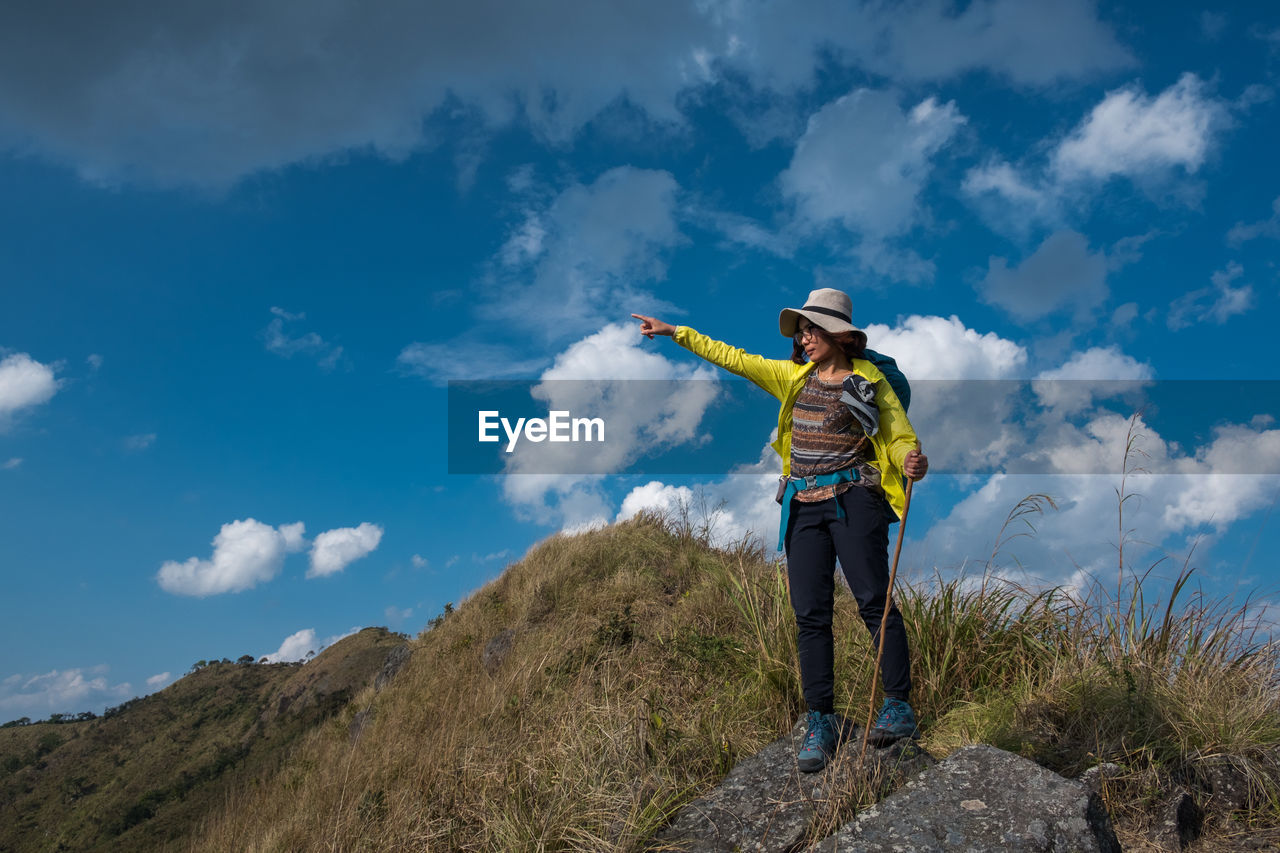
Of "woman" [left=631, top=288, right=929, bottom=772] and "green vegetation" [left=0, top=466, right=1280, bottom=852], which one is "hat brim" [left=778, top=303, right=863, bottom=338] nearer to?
"woman" [left=631, top=288, right=929, bottom=772]

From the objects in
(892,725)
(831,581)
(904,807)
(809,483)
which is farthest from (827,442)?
(904,807)

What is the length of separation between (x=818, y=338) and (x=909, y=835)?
2662 millimetres

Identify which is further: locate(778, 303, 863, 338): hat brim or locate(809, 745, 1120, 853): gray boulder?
locate(778, 303, 863, 338): hat brim

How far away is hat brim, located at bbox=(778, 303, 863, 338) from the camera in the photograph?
4402mm

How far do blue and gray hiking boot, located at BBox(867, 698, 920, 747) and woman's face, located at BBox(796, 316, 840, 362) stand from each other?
202 centimetres

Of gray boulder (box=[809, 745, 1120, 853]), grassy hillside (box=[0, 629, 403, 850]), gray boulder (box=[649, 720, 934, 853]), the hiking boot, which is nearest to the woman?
the hiking boot

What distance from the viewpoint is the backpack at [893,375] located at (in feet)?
14.9

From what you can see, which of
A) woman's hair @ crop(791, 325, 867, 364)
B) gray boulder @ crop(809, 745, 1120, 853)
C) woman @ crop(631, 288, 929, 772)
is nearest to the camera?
gray boulder @ crop(809, 745, 1120, 853)

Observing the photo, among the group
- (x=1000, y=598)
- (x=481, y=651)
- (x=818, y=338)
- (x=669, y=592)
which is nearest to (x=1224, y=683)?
(x=1000, y=598)

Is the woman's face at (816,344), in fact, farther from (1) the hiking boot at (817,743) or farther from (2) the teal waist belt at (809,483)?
(1) the hiking boot at (817,743)

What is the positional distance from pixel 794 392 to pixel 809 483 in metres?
0.65

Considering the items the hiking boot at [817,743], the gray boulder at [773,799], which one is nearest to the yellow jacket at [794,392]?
the hiking boot at [817,743]

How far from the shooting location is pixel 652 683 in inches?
251

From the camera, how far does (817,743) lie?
13.1 feet
